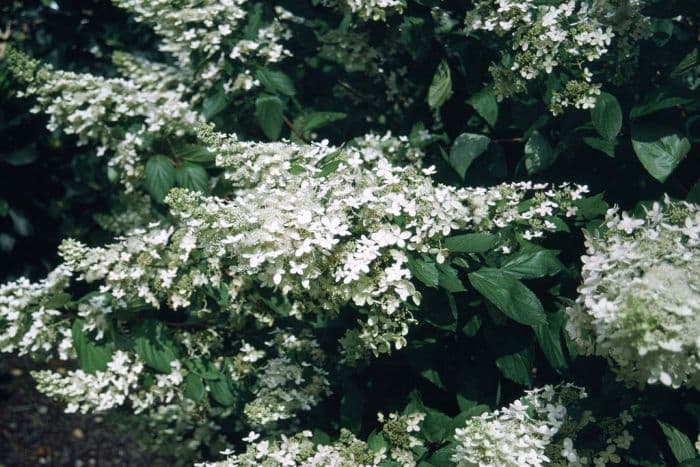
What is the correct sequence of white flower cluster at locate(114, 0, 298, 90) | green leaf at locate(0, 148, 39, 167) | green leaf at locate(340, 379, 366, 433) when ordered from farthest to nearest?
green leaf at locate(0, 148, 39, 167) → white flower cluster at locate(114, 0, 298, 90) → green leaf at locate(340, 379, 366, 433)

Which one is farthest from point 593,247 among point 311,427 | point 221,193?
point 221,193

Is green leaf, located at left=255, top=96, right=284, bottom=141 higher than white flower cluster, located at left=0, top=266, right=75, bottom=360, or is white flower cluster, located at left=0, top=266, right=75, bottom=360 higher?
green leaf, located at left=255, top=96, right=284, bottom=141

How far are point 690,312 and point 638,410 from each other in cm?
68

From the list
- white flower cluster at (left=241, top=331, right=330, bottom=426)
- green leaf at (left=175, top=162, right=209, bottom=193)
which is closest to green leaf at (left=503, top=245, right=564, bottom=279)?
white flower cluster at (left=241, top=331, right=330, bottom=426)

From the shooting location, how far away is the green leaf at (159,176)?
253 centimetres

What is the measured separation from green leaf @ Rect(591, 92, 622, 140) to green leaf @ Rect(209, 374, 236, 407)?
58.5 inches

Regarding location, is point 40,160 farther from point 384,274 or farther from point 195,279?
point 384,274

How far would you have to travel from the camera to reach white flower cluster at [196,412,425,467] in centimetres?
192

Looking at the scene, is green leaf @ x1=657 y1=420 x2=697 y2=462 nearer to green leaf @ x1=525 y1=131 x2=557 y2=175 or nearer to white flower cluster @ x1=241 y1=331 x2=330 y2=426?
green leaf @ x1=525 y1=131 x2=557 y2=175

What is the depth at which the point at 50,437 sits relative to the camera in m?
5.15

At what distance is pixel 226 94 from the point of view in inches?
107

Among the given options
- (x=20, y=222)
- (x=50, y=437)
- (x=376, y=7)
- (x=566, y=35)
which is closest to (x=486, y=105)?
(x=566, y=35)

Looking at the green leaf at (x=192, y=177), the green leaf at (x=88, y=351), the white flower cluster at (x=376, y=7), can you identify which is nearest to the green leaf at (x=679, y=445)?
the white flower cluster at (x=376, y=7)

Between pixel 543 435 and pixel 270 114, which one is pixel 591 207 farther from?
pixel 270 114
